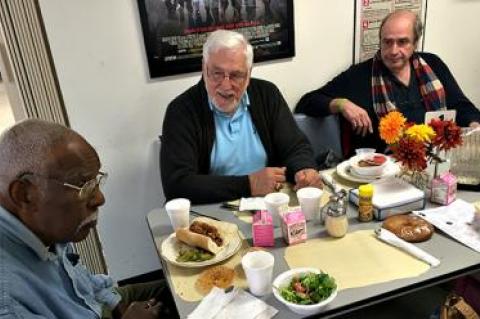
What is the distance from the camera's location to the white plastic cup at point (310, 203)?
1369mm

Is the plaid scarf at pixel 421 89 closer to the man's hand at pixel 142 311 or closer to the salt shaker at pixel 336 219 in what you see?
the salt shaker at pixel 336 219

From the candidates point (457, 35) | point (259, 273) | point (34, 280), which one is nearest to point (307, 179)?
point (259, 273)

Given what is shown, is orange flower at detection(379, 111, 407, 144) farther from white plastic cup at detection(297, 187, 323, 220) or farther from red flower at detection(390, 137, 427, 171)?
white plastic cup at detection(297, 187, 323, 220)

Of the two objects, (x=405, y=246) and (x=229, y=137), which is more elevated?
(x=229, y=137)

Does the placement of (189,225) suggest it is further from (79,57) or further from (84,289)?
(79,57)

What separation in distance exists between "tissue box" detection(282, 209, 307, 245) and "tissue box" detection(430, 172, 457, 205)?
49 cm

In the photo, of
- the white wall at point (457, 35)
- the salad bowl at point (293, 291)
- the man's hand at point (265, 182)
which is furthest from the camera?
the white wall at point (457, 35)

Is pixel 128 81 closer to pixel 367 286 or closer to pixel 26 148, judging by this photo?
pixel 26 148

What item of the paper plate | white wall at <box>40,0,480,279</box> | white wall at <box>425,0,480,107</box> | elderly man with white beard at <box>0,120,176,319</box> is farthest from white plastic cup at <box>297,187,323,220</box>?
white wall at <box>425,0,480,107</box>

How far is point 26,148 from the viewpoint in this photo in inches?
36.2

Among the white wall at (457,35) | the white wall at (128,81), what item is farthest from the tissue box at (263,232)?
the white wall at (457,35)

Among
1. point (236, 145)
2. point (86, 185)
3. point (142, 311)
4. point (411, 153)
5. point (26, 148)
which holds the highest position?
point (26, 148)

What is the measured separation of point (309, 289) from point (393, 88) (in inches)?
61.0

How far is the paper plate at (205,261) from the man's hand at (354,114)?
1009mm
